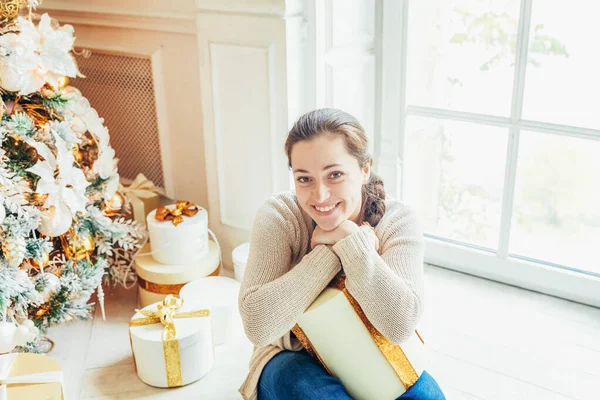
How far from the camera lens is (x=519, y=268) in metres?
2.27

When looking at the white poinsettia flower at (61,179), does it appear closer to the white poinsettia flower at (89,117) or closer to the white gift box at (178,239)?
the white poinsettia flower at (89,117)

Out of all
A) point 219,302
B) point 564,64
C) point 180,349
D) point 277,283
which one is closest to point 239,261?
point 219,302

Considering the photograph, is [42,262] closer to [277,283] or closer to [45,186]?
[45,186]

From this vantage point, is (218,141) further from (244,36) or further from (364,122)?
(364,122)

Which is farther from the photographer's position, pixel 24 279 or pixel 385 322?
pixel 24 279

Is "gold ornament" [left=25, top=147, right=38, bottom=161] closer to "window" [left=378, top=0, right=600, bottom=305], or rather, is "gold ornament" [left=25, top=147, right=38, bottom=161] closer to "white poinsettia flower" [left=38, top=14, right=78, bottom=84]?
"white poinsettia flower" [left=38, top=14, right=78, bottom=84]

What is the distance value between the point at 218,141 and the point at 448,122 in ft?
2.65

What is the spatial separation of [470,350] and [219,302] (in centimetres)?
77

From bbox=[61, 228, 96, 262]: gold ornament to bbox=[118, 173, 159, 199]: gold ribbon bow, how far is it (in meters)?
0.51

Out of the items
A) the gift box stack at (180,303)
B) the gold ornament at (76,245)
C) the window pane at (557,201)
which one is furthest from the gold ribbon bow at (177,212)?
the window pane at (557,201)

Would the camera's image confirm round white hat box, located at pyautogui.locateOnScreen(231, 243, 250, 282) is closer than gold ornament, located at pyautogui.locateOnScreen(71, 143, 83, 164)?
No

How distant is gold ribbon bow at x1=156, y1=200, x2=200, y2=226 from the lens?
2.15 meters

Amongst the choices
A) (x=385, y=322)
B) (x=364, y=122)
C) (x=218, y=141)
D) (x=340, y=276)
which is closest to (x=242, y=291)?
(x=340, y=276)

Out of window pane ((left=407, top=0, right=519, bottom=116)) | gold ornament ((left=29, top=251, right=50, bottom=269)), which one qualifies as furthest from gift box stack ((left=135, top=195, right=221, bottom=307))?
window pane ((left=407, top=0, right=519, bottom=116))
